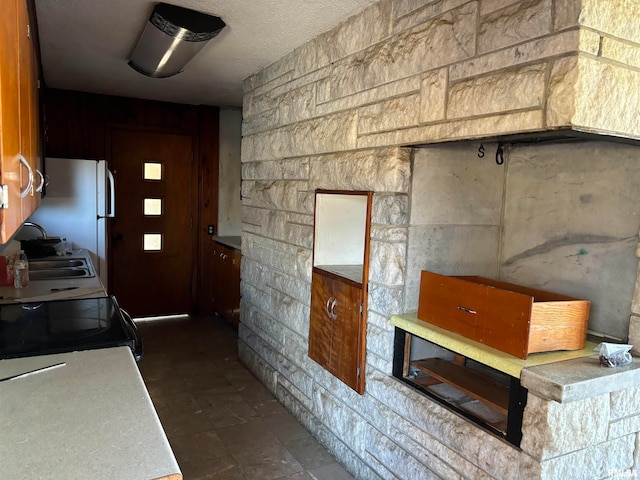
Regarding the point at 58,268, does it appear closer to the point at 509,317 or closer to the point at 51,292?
the point at 51,292

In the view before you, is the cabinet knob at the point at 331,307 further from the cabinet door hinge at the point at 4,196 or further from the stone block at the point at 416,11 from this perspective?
the cabinet door hinge at the point at 4,196

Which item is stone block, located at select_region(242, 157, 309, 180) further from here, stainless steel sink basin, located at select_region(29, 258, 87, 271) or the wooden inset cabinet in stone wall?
stainless steel sink basin, located at select_region(29, 258, 87, 271)

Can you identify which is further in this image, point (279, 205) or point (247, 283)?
point (247, 283)

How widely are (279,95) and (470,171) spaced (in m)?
1.50

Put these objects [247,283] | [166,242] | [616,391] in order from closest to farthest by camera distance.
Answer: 1. [616,391]
2. [247,283]
3. [166,242]

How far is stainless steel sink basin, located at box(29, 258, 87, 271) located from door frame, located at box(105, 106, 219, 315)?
172 cm

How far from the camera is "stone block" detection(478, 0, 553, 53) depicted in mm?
1350

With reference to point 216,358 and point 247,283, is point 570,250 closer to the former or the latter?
point 247,283

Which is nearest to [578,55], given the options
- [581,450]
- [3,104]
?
[581,450]

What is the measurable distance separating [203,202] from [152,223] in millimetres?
554

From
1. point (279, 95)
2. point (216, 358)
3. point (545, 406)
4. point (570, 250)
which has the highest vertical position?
point (279, 95)

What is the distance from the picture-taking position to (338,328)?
2393mm

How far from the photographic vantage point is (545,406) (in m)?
1.39

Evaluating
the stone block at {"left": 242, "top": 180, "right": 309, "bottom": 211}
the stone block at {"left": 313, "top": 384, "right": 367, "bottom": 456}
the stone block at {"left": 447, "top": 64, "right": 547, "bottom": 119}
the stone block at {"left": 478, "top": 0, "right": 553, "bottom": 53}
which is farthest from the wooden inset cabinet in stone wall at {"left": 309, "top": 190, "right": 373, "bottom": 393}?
the stone block at {"left": 478, "top": 0, "right": 553, "bottom": 53}
